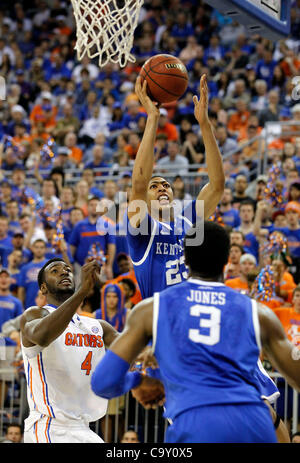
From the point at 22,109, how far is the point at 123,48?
9.67m

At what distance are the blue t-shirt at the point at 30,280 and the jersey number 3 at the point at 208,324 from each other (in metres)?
7.01

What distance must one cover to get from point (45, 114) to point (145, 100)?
11301mm

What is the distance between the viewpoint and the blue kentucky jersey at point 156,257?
559cm

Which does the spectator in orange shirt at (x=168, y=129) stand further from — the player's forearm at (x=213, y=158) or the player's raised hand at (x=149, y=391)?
the player's raised hand at (x=149, y=391)

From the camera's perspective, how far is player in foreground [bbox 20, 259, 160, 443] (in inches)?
203

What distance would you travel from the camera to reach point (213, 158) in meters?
5.59

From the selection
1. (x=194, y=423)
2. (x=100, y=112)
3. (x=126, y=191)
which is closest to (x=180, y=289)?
(x=194, y=423)

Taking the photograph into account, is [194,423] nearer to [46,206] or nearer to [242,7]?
[242,7]

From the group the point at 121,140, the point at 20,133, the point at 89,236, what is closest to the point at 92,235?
the point at 89,236

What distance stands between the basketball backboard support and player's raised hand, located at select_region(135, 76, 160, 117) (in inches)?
33.1

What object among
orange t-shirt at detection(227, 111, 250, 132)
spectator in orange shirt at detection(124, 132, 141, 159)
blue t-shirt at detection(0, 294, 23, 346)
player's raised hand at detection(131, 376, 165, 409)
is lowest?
blue t-shirt at detection(0, 294, 23, 346)

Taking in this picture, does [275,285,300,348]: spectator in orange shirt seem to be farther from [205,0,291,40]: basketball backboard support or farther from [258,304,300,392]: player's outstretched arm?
[258,304,300,392]: player's outstretched arm

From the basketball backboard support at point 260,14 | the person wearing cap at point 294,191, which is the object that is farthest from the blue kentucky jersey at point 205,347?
the person wearing cap at point 294,191

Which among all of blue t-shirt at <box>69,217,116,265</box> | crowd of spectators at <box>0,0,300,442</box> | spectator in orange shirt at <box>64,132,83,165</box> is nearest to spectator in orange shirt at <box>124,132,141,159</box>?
crowd of spectators at <box>0,0,300,442</box>
